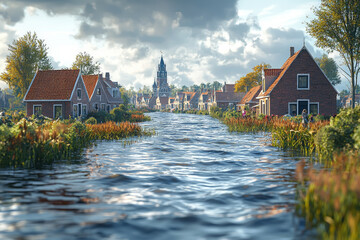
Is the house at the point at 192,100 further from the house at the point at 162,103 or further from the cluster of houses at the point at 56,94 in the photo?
the cluster of houses at the point at 56,94

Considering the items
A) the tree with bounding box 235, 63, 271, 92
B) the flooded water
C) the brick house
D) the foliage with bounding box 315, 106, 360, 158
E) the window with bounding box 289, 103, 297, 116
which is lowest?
the flooded water

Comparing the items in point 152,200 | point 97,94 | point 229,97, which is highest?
point 229,97

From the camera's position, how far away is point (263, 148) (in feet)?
62.0

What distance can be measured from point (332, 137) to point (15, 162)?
11936mm

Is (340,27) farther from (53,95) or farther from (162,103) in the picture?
(162,103)

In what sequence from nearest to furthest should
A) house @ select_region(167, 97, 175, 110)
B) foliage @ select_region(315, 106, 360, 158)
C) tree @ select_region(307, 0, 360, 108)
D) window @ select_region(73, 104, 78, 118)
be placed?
1. foliage @ select_region(315, 106, 360, 158)
2. tree @ select_region(307, 0, 360, 108)
3. window @ select_region(73, 104, 78, 118)
4. house @ select_region(167, 97, 175, 110)

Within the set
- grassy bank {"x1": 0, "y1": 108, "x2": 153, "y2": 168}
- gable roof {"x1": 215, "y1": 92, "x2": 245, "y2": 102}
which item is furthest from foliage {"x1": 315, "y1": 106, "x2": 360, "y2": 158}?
gable roof {"x1": 215, "y1": 92, "x2": 245, "y2": 102}

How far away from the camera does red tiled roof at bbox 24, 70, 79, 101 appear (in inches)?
1549

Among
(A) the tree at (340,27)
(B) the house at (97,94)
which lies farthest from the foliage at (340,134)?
(B) the house at (97,94)

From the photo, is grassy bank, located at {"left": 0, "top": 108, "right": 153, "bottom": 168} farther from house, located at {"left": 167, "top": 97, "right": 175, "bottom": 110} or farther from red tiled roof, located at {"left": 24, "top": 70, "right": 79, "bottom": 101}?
house, located at {"left": 167, "top": 97, "right": 175, "bottom": 110}

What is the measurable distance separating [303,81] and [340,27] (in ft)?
20.5

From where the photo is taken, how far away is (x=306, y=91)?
118 feet

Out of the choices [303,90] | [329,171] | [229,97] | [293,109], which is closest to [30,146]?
[329,171]

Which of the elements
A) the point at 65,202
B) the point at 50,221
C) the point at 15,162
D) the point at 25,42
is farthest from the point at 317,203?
the point at 25,42
